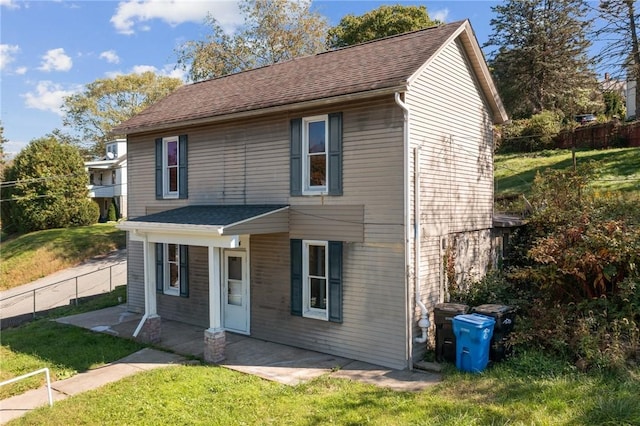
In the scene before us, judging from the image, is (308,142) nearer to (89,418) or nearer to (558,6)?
(89,418)

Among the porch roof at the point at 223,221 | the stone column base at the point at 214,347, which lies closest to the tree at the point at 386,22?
the porch roof at the point at 223,221

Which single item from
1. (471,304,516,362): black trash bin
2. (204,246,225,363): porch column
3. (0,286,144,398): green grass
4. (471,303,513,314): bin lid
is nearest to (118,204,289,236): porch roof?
(204,246,225,363): porch column

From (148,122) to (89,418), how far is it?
28.1 ft

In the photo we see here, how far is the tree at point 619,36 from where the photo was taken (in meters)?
18.2

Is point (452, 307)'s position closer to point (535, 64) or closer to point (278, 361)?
point (278, 361)

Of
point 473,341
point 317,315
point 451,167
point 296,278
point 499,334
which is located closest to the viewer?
point 473,341

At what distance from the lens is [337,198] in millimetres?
9383

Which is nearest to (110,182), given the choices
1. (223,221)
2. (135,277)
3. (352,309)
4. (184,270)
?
(135,277)

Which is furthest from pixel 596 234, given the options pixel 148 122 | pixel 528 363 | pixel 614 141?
pixel 614 141

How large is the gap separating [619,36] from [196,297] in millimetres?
19405

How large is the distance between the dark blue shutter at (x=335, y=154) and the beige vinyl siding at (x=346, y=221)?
11 centimetres

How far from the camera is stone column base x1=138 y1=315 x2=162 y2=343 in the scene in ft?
34.0

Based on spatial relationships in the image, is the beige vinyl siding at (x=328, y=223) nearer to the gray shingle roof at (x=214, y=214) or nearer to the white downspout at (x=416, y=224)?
the gray shingle roof at (x=214, y=214)

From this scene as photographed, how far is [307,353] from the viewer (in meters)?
9.53
